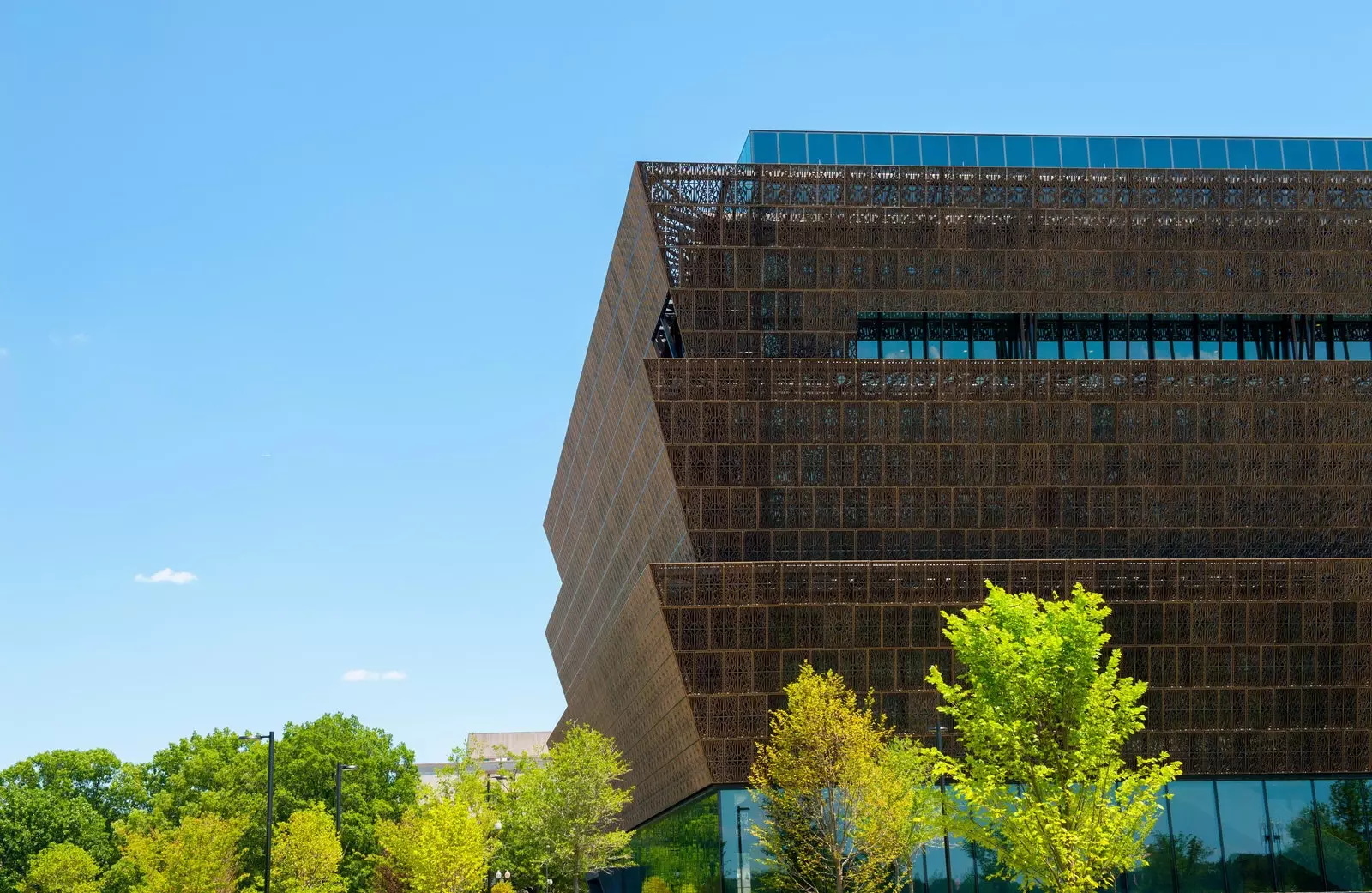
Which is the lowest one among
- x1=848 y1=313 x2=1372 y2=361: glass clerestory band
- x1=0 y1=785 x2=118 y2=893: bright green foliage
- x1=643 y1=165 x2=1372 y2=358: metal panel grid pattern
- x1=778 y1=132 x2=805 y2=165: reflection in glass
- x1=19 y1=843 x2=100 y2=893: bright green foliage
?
x1=19 y1=843 x2=100 y2=893: bright green foliage

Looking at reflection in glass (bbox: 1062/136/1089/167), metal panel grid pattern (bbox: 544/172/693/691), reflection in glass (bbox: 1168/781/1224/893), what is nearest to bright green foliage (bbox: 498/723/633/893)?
metal panel grid pattern (bbox: 544/172/693/691)

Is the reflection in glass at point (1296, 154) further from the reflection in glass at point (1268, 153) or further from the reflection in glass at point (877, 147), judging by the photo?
Answer: the reflection in glass at point (877, 147)

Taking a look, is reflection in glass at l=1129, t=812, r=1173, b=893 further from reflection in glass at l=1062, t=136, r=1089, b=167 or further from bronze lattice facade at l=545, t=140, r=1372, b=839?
reflection in glass at l=1062, t=136, r=1089, b=167

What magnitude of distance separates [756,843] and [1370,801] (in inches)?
827

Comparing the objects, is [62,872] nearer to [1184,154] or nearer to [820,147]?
[820,147]

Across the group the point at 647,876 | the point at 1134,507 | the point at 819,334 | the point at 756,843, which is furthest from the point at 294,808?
the point at 1134,507

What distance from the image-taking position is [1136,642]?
1801 inches

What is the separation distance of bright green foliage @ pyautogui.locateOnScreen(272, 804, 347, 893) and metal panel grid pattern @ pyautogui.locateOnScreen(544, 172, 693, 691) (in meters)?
15.7

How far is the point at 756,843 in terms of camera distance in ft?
152

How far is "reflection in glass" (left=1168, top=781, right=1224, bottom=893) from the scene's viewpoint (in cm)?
4784

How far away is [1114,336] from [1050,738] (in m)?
21.8

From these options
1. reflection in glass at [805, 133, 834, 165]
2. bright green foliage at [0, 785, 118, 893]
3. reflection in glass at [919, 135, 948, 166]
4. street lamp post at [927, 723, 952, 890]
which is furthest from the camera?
bright green foliage at [0, 785, 118, 893]

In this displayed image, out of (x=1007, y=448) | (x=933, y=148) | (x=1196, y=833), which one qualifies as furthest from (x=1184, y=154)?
(x=1196, y=833)

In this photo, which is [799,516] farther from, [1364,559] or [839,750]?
[1364,559]
